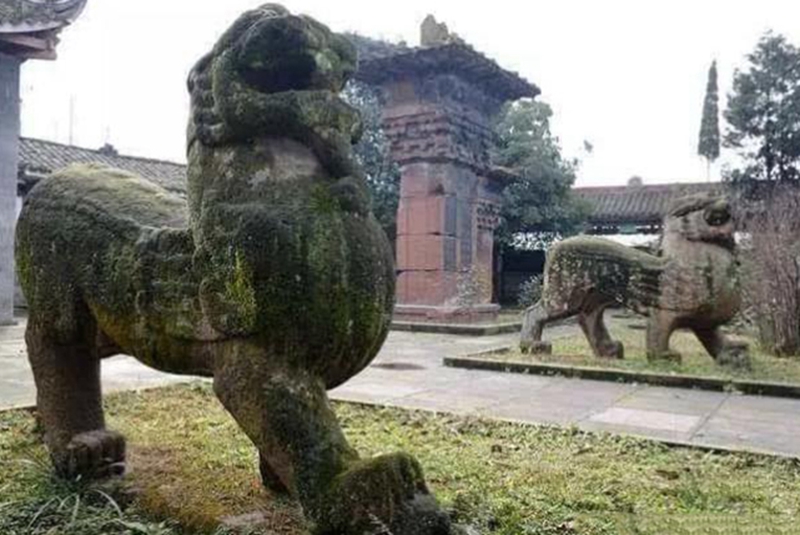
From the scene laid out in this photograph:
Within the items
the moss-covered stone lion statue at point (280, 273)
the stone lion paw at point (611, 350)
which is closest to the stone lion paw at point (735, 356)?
the stone lion paw at point (611, 350)

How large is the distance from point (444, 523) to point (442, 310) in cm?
1088

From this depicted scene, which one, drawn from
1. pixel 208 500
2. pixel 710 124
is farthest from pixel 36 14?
pixel 710 124

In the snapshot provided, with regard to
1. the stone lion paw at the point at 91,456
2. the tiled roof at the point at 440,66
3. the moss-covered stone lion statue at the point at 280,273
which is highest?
the tiled roof at the point at 440,66

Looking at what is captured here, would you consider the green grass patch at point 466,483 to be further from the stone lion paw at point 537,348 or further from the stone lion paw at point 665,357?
the stone lion paw at point 537,348

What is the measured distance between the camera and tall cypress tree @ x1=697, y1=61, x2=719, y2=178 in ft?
80.1

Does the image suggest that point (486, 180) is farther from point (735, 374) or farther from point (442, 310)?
point (735, 374)

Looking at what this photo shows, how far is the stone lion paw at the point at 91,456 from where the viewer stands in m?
3.23

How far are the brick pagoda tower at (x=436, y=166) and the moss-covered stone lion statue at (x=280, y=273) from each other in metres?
10.5

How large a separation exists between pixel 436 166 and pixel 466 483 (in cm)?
1053

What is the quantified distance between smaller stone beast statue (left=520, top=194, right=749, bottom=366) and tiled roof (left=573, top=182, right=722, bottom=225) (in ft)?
46.7

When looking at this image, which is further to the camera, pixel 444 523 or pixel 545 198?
pixel 545 198

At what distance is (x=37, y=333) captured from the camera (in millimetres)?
3338

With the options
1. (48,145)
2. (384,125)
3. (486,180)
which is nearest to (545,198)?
(486,180)

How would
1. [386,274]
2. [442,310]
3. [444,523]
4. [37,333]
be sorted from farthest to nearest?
1. [442,310]
2. [37,333]
3. [386,274]
4. [444,523]
